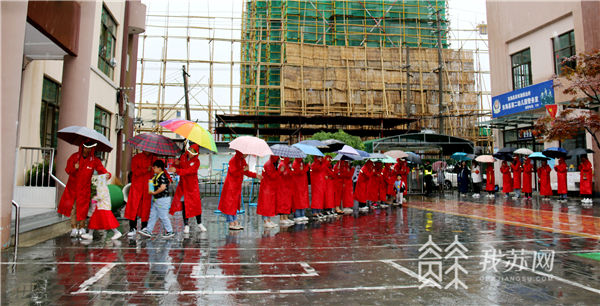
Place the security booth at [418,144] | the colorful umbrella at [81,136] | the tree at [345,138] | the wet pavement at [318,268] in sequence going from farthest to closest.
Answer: the tree at [345,138] → the security booth at [418,144] → the colorful umbrella at [81,136] → the wet pavement at [318,268]

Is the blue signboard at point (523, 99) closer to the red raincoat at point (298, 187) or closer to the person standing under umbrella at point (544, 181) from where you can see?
the person standing under umbrella at point (544, 181)

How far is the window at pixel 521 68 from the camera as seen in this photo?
2119 centimetres

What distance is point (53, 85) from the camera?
11.7 metres

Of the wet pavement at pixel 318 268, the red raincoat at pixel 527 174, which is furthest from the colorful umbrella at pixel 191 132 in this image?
the red raincoat at pixel 527 174

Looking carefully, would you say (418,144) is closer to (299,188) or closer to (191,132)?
(299,188)

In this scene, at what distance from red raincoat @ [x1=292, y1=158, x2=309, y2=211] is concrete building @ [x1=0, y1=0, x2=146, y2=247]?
5557 mm

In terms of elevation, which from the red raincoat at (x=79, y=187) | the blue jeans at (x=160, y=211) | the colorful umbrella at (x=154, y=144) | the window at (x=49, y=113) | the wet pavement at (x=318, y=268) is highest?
the window at (x=49, y=113)

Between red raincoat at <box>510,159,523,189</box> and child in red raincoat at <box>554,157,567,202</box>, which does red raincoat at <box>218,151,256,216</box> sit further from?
red raincoat at <box>510,159,523,189</box>

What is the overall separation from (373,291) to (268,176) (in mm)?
5620

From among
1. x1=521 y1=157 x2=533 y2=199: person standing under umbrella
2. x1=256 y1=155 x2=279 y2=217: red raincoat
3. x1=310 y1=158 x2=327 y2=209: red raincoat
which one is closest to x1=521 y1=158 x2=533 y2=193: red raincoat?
x1=521 y1=157 x2=533 y2=199: person standing under umbrella

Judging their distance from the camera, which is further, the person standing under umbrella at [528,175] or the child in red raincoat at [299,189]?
the person standing under umbrella at [528,175]

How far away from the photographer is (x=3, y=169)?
6.04 meters

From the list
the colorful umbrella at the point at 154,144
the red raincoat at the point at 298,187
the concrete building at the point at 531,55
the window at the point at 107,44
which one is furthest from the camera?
the concrete building at the point at 531,55

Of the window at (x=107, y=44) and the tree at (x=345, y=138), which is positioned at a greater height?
the window at (x=107, y=44)
